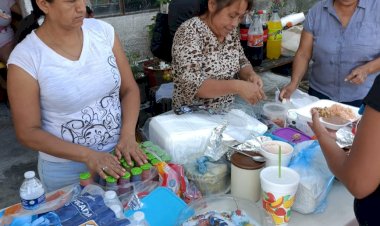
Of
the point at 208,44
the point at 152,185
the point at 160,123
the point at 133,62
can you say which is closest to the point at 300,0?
the point at 133,62

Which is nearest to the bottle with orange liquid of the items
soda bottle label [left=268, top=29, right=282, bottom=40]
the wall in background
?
soda bottle label [left=268, top=29, right=282, bottom=40]

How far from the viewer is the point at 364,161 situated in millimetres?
1058

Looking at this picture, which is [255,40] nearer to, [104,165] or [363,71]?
[363,71]

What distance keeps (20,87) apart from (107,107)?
1.28 ft

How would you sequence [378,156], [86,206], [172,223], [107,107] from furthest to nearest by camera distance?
1. [107,107]
2. [172,223]
3. [86,206]
4. [378,156]

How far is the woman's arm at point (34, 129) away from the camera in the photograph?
1500mm

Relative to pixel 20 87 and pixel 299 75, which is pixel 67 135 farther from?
pixel 299 75

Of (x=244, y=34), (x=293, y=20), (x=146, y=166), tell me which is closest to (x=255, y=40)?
(x=244, y=34)

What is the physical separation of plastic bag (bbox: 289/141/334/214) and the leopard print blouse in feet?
2.03

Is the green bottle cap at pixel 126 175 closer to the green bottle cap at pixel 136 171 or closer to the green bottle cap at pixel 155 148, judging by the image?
the green bottle cap at pixel 136 171

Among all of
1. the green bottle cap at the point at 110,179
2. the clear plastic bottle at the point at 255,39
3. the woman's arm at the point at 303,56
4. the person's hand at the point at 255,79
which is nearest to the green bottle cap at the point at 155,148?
the green bottle cap at the point at 110,179

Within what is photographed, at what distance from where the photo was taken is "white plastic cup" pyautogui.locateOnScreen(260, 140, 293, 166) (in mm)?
1537

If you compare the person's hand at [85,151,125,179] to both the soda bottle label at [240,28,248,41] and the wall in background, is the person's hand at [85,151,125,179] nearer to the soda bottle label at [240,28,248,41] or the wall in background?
the soda bottle label at [240,28,248,41]

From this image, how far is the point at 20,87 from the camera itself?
150 cm
